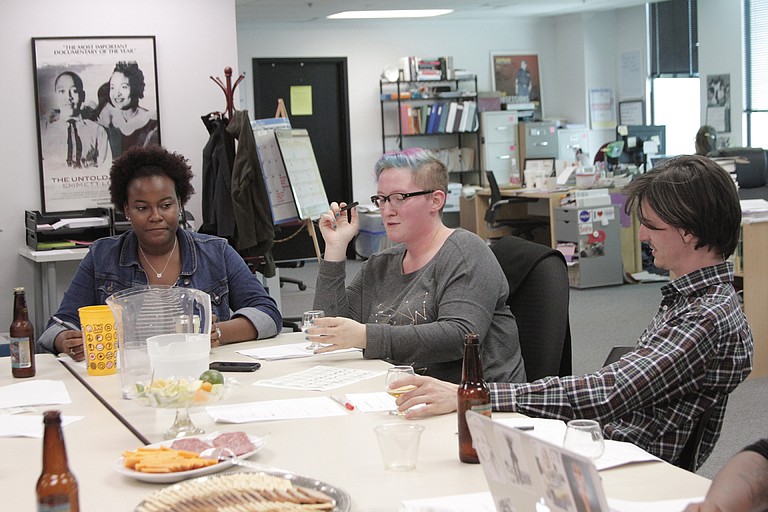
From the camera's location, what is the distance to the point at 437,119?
10.6 meters

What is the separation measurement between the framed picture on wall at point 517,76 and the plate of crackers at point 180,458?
9.76m

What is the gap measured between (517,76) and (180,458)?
10248 millimetres

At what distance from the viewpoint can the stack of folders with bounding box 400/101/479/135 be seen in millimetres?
10578

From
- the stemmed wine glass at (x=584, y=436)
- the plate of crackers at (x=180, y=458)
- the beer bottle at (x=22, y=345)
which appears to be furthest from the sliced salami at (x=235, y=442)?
the beer bottle at (x=22, y=345)

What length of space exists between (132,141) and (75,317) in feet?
9.02

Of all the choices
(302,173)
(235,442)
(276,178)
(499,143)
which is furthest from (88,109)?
(499,143)

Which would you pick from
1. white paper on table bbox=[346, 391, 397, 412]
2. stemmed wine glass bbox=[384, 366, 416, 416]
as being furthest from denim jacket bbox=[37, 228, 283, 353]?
stemmed wine glass bbox=[384, 366, 416, 416]

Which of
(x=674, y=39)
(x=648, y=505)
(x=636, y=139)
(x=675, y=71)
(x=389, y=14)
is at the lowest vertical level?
(x=648, y=505)

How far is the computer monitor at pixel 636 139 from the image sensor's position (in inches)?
356

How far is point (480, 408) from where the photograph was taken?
1687mm

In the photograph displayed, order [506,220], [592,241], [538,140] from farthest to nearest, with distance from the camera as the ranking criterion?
[538,140] → [506,220] → [592,241]

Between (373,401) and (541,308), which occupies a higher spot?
(541,308)

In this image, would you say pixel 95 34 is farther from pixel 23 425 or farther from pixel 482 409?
pixel 482 409

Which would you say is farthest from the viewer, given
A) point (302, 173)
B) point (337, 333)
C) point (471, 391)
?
point (302, 173)
